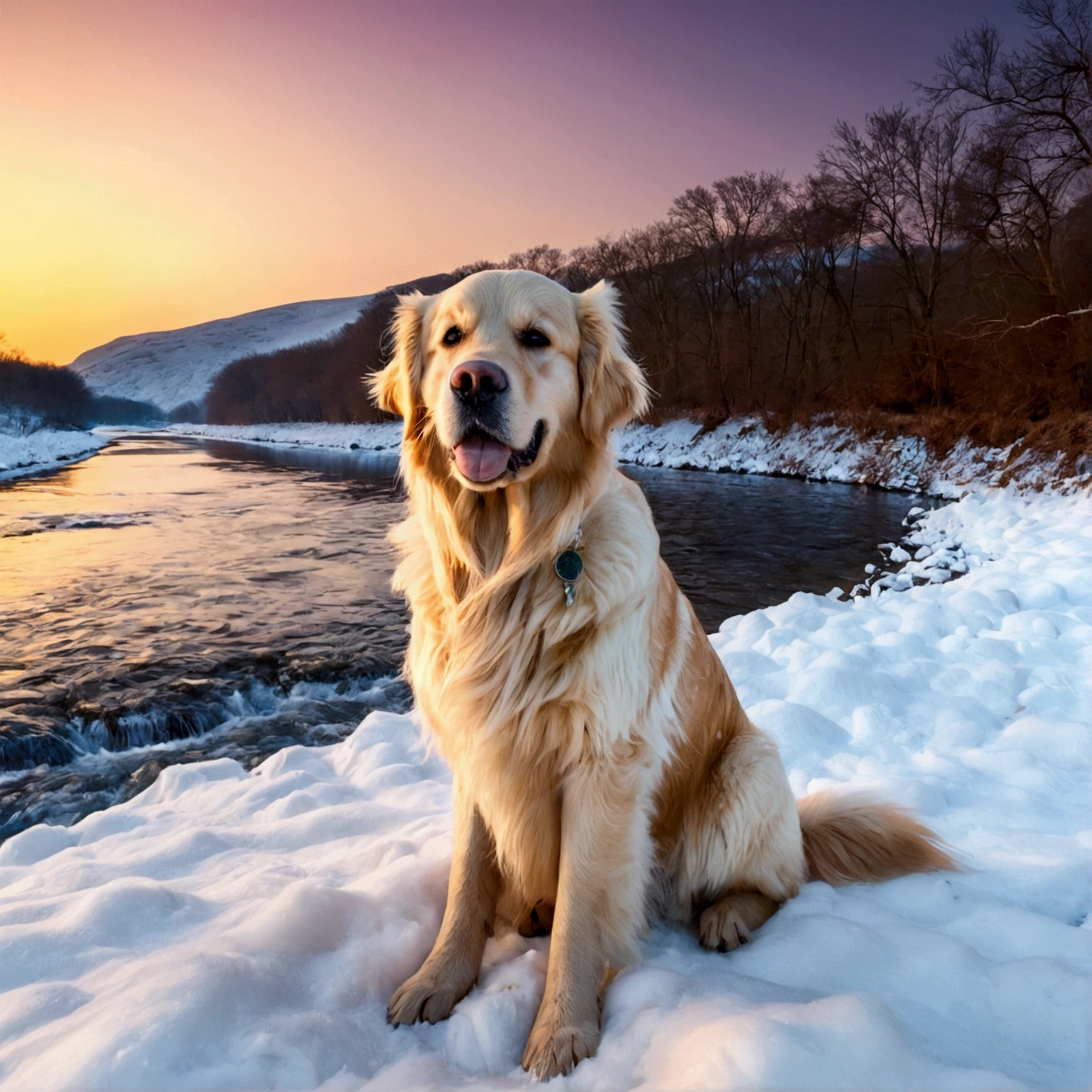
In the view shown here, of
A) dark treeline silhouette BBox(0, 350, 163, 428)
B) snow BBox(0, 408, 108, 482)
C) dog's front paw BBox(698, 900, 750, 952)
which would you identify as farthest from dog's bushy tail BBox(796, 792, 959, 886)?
dark treeline silhouette BBox(0, 350, 163, 428)

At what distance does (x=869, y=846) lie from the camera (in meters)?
2.53

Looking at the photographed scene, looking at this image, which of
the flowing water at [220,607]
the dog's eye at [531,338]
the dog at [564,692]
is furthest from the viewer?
the flowing water at [220,607]

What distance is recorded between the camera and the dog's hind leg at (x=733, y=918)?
221cm

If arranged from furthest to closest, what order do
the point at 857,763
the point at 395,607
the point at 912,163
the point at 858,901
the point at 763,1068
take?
1. the point at 912,163
2. the point at 395,607
3. the point at 857,763
4. the point at 858,901
5. the point at 763,1068

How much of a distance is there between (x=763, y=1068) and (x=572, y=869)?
0.68m

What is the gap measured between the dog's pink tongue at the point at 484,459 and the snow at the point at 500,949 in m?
1.40

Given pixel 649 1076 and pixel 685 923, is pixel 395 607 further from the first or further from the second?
pixel 649 1076

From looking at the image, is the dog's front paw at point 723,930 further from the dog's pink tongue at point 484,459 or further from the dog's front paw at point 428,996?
the dog's pink tongue at point 484,459

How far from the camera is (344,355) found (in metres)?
80.6

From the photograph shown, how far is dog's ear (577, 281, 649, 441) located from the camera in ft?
7.75

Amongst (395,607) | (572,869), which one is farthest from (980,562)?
(572,869)

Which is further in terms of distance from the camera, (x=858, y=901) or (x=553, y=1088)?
(x=858, y=901)

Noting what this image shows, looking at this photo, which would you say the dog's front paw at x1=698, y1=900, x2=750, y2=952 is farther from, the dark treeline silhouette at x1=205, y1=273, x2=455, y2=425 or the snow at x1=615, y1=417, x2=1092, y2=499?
the dark treeline silhouette at x1=205, y1=273, x2=455, y2=425

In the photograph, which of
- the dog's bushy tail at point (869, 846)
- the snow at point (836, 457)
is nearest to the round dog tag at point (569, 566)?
the dog's bushy tail at point (869, 846)
